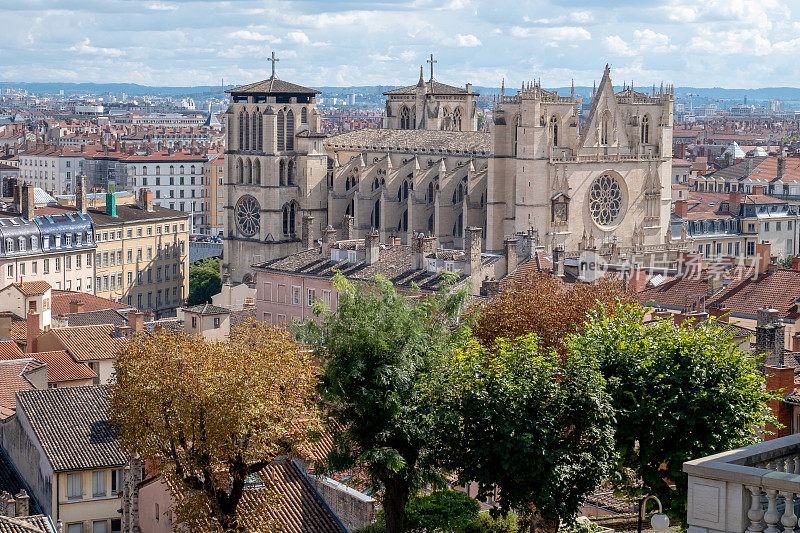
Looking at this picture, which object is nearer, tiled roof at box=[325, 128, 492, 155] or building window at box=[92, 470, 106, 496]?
building window at box=[92, 470, 106, 496]

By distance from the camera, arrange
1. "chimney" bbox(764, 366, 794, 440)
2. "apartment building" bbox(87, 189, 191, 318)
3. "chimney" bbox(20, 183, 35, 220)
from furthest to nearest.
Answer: "apartment building" bbox(87, 189, 191, 318), "chimney" bbox(20, 183, 35, 220), "chimney" bbox(764, 366, 794, 440)

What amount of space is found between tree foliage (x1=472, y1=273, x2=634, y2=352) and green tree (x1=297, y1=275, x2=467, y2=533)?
3.03m

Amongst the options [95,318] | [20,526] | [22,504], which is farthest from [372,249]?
[20,526]

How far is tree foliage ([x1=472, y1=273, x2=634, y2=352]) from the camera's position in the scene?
97.2 ft

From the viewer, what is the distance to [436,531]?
26.3 metres

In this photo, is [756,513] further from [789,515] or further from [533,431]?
[533,431]

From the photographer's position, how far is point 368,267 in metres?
52.5

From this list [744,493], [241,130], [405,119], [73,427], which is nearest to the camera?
[744,493]

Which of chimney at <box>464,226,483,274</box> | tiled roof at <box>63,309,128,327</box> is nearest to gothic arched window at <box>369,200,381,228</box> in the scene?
tiled roof at <box>63,309,128,327</box>

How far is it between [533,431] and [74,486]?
1204 cm

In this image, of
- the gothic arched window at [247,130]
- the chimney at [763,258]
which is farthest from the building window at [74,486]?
the gothic arched window at [247,130]

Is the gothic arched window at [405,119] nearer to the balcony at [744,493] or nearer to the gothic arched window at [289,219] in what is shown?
the gothic arched window at [289,219]

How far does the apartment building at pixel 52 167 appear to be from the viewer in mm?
150750

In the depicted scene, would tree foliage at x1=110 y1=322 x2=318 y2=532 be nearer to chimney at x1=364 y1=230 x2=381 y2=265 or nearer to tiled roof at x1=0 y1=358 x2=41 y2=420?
tiled roof at x1=0 y1=358 x2=41 y2=420
